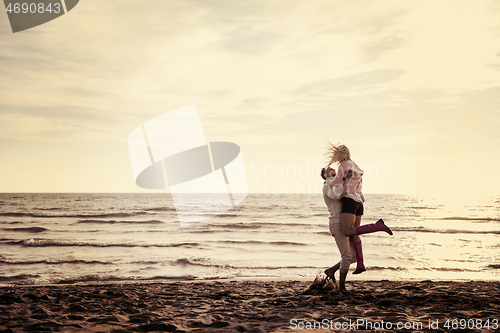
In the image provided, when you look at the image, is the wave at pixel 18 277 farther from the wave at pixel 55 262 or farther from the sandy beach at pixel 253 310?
the sandy beach at pixel 253 310

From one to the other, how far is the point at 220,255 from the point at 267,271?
286cm

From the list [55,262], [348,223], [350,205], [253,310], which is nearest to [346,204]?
[350,205]

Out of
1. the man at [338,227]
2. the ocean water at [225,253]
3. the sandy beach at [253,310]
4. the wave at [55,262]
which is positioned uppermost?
the man at [338,227]

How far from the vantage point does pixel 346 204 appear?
476cm

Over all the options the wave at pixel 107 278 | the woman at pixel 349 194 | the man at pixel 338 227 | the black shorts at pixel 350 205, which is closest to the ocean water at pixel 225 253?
the wave at pixel 107 278

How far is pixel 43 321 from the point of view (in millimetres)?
3615

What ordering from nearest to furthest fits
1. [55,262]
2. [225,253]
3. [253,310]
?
1. [253,310]
2. [55,262]
3. [225,253]

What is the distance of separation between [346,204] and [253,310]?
1.94 meters

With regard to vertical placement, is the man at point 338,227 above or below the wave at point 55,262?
above

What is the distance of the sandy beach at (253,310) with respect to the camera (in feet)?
11.3

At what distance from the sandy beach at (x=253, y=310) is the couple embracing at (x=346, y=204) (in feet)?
2.08

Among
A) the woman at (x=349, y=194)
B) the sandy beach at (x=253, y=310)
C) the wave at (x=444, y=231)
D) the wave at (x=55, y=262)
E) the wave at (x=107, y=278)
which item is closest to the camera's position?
the sandy beach at (x=253, y=310)

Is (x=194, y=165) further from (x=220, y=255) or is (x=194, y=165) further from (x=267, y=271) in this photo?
(x=220, y=255)

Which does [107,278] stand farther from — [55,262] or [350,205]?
[350,205]
